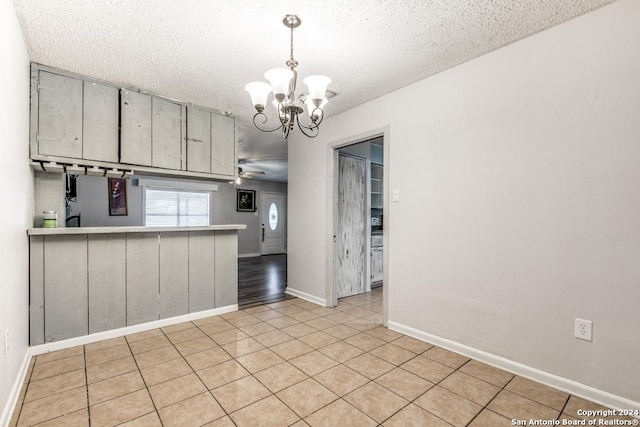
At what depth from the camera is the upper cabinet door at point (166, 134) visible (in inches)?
125

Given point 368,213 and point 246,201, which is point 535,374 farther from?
point 246,201

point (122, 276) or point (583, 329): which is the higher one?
point (122, 276)

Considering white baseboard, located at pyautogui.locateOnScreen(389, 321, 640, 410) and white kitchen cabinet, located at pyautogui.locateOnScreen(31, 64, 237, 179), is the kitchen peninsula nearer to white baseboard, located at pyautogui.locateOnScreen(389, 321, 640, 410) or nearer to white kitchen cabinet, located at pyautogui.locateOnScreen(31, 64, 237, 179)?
white kitchen cabinet, located at pyautogui.locateOnScreen(31, 64, 237, 179)

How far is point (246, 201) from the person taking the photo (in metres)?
8.62

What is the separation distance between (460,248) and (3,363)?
3004 millimetres

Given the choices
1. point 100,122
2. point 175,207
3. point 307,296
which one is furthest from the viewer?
point 175,207

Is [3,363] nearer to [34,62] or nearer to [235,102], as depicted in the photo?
[34,62]

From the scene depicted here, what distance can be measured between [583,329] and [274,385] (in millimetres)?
1991

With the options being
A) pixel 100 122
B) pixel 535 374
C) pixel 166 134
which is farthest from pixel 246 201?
pixel 535 374

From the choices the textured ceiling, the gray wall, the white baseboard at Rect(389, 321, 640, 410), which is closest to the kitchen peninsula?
the textured ceiling

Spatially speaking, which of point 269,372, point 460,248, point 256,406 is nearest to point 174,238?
point 269,372

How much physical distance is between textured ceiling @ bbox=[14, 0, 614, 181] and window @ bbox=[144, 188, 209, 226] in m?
4.15

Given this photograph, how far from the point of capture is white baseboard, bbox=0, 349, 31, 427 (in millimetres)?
1589

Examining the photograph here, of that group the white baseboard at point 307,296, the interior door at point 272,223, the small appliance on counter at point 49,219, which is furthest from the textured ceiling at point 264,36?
the interior door at point 272,223
